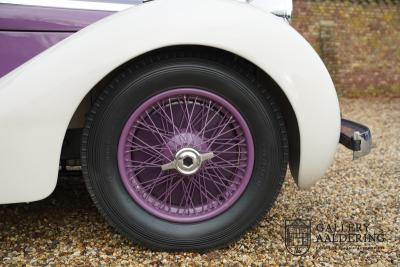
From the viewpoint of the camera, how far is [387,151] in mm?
5180

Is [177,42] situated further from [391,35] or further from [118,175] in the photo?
[391,35]

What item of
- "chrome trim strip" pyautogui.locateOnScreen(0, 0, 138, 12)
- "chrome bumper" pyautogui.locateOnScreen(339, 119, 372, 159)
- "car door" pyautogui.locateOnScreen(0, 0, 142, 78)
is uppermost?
A: "chrome trim strip" pyautogui.locateOnScreen(0, 0, 138, 12)

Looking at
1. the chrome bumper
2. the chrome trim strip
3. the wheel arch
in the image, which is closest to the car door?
the chrome trim strip

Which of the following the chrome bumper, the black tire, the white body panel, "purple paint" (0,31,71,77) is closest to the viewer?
the white body panel

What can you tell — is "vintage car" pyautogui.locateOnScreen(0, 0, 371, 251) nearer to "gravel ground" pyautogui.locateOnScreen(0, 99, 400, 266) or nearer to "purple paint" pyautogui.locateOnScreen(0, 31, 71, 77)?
"purple paint" pyautogui.locateOnScreen(0, 31, 71, 77)

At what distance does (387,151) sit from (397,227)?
2.58m

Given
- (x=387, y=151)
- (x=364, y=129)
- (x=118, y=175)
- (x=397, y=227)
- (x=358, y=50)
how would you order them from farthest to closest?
1. (x=358, y=50)
2. (x=387, y=151)
3. (x=397, y=227)
4. (x=364, y=129)
5. (x=118, y=175)

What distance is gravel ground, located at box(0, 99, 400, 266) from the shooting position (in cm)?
228

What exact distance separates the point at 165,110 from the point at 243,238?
2.60 ft

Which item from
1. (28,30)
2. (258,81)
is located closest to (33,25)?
(28,30)

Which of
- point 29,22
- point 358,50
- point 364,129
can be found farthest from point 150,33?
point 358,50

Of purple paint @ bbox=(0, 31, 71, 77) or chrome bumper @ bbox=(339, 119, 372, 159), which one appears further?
chrome bumper @ bbox=(339, 119, 372, 159)

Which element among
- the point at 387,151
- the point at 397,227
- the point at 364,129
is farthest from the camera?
the point at 387,151

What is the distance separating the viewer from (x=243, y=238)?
8.21ft
